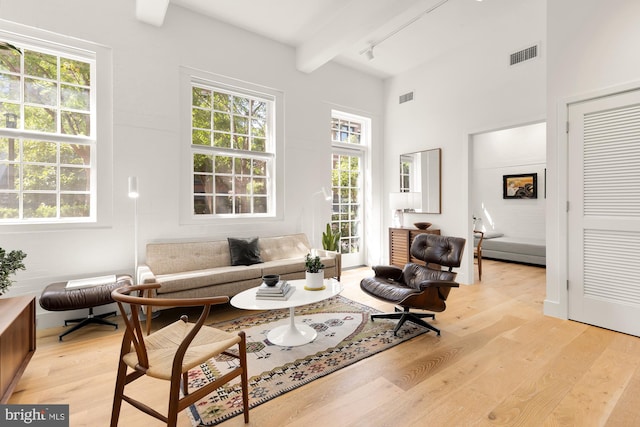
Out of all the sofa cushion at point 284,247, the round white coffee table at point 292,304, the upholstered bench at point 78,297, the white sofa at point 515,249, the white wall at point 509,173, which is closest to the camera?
the round white coffee table at point 292,304

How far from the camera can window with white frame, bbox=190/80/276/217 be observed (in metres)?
4.11

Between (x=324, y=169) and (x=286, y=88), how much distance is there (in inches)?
54.2

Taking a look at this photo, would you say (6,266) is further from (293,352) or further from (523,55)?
(523,55)

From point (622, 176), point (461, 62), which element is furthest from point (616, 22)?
point (461, 62)

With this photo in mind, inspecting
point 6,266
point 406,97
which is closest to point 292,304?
point 6,266

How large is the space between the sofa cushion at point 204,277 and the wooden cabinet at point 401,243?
8.49ft

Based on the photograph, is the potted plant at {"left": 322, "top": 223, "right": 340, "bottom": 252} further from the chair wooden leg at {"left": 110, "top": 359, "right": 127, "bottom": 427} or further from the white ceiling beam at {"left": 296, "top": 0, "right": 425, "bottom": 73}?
the chair wooden leg at {"left": 110, "top": 359, "right": 127, "bottom": 427}

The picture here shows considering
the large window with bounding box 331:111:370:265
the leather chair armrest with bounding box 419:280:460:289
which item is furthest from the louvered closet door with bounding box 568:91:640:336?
the large window with bounding box 331:111:370:265

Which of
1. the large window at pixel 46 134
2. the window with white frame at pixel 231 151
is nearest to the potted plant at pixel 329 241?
the window with white frame at pixel 231 151

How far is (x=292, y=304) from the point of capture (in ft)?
8.00

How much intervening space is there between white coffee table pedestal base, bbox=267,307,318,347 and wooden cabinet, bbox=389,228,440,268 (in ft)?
8.93

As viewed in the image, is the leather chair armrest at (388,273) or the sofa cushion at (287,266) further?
the sofa cushion at (287,266)

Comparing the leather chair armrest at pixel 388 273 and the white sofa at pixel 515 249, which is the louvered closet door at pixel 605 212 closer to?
the leather chair armrest at pixel 388 273

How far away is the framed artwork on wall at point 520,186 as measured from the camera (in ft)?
21.7
